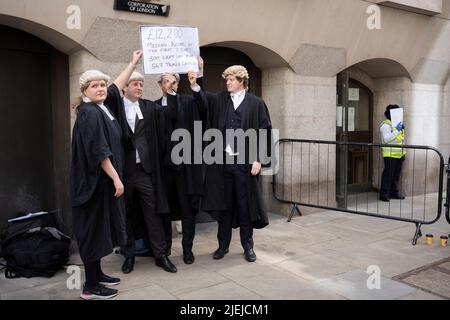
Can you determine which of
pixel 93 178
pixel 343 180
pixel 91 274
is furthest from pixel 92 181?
pixel 343 180

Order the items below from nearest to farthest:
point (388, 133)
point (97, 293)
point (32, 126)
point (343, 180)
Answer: point (97, 293) < point (32, 126) < point (343, 180) < point (388, 133)

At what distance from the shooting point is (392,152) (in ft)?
27.6

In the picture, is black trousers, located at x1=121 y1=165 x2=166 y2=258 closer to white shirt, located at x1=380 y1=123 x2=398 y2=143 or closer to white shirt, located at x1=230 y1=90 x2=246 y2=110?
white shirt, located at x1=230 y1=90 x2=246 y2=110

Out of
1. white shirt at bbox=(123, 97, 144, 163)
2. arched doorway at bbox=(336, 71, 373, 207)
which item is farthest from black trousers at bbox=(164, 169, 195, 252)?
arched doorway at bbox=(336, 71, 373, 207)

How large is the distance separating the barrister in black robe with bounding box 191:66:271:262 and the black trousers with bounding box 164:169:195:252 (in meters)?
0.19

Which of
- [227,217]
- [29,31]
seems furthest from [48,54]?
[227,217]

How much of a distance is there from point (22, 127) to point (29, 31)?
1113mm

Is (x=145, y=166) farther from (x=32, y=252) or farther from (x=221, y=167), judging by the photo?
(x=32, y=252)

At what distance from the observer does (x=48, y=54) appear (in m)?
5.59

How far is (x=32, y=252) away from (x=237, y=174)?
84.1 inches

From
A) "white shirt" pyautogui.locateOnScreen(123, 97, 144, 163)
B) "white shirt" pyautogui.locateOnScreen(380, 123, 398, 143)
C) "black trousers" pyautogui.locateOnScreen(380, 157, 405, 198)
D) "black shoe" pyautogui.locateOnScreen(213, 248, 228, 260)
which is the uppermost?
"white shirt" pyautogui.locateOnScreen(123, 97, 144, 163)

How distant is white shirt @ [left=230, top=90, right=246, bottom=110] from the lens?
4883 mm

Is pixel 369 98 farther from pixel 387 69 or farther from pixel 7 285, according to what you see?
pixel 7 285

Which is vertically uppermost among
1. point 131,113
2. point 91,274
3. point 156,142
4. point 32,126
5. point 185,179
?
point 131,113
